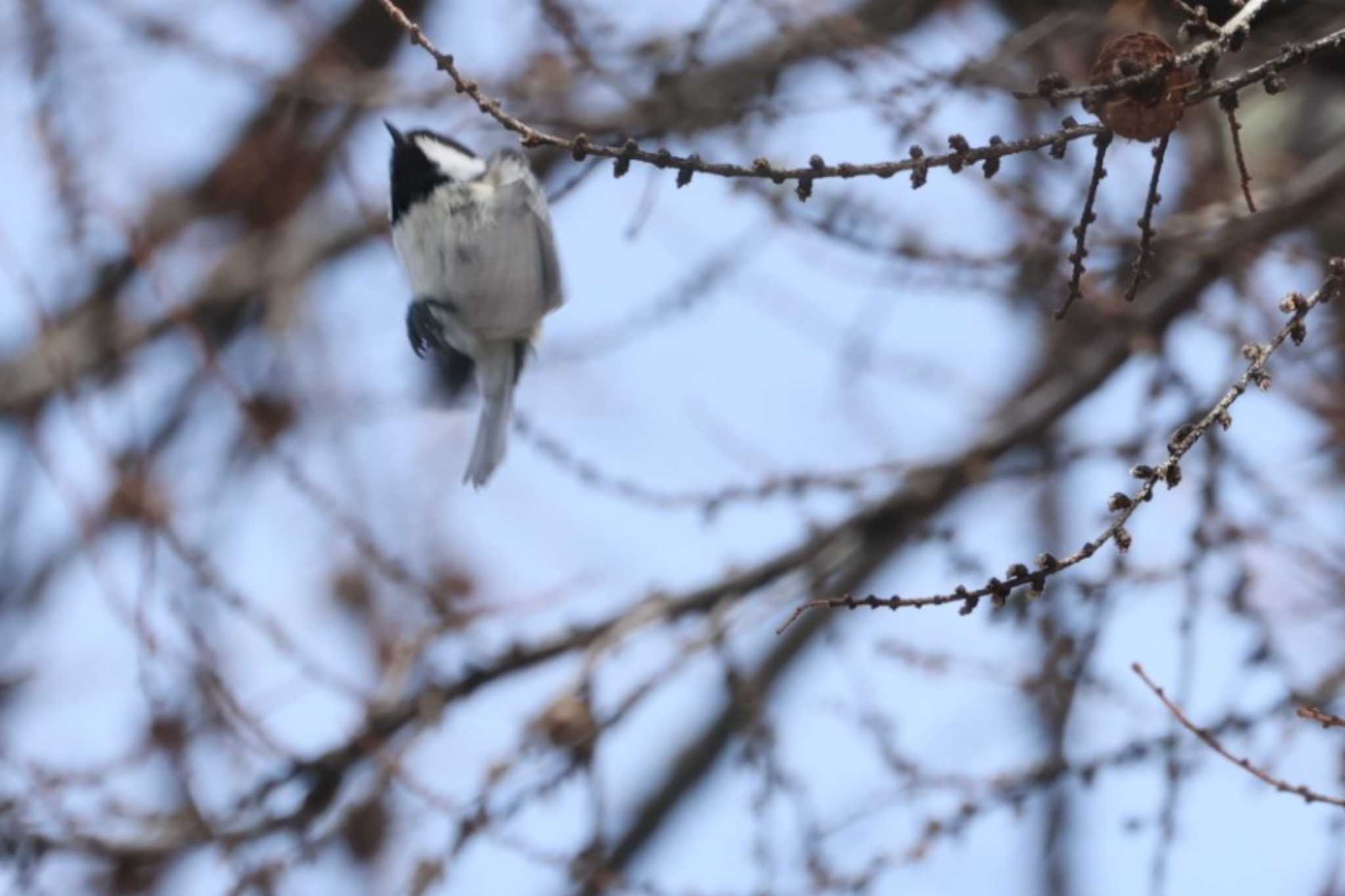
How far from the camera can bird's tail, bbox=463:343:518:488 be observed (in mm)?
2881

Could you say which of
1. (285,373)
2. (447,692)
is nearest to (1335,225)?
(447,692)

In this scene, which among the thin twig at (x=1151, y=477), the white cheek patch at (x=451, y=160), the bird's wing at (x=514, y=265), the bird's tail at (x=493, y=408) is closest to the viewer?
the thin twig at (x=1151, y=477)

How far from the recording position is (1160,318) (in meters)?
3.13

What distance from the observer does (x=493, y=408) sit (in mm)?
2904

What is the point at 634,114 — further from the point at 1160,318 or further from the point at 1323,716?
the point at 1323,716

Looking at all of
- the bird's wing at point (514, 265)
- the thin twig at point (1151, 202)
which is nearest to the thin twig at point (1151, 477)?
the thin twig at point (1151, 202)

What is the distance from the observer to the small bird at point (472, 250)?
2639 mm

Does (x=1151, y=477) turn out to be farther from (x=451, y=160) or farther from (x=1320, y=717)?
(x=451, y=160)

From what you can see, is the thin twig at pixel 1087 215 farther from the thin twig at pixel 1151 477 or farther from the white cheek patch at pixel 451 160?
the white cheek patch at pixel 451 160

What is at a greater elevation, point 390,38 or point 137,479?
point 390,38

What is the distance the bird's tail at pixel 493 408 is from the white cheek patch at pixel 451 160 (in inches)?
12.1

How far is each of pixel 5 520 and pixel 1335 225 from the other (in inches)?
126

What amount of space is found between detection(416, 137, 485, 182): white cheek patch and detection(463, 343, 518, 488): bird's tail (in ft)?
1.01

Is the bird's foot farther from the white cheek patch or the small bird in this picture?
the white cheek patch
